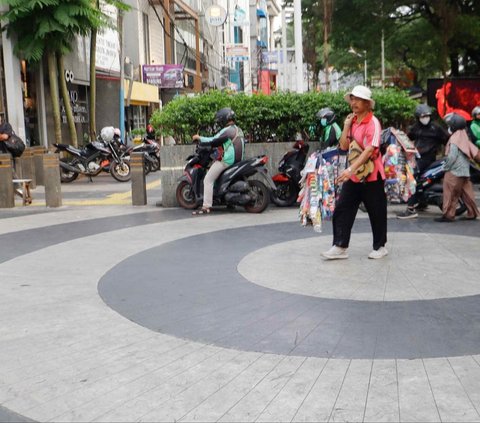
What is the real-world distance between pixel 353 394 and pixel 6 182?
10768 millimetres

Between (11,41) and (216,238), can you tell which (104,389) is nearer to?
(216,238)

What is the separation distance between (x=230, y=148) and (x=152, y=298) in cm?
518

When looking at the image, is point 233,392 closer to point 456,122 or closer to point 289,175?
point 456,122

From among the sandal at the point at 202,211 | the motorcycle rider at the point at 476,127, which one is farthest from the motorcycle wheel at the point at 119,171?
the motorcycle rider at the point at 476,127

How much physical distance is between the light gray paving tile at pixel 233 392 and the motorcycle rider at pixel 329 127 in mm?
7119

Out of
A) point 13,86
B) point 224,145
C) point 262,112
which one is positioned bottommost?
Result: point 224,145

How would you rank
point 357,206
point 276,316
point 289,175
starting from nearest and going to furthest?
1. point 276,316
2. point 357,206
3. point 289,175

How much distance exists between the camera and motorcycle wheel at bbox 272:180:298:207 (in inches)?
470

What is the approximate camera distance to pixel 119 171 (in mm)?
18656

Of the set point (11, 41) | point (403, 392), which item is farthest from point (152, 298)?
point (11, 41)

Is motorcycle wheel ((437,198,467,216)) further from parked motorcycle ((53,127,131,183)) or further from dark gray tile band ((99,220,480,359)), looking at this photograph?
parked motorcycle ((53,127,131,183))

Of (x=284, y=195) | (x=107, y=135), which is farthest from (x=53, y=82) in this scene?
(x=284, y=195)

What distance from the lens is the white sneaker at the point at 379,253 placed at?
7375 millimetres

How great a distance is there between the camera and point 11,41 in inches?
759
